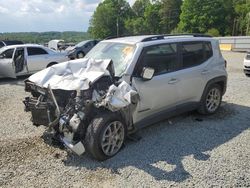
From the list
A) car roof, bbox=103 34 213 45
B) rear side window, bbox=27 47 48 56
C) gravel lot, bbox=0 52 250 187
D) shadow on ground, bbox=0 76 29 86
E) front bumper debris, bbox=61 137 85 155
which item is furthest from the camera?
rear side window, bbox=27 47 48 56

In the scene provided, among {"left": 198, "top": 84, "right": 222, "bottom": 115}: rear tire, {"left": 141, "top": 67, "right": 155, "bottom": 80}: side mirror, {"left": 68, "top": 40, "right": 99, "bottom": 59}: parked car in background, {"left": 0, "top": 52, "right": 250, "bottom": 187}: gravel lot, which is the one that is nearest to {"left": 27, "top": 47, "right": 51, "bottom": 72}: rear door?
{"left": 0, "top": 52, "right": 250, "bottom": 187}: gravel lot

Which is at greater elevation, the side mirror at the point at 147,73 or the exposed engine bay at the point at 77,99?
the side mirror at the point at 147,73

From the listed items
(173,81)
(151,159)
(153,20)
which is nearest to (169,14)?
(153,20)

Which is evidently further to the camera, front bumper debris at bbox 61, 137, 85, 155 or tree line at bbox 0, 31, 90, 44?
tree line at bbox 0, 31, 90, 44

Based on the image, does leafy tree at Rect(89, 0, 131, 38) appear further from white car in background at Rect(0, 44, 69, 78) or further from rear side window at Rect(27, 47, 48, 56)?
white car in background at Rect(0, 44, 69, 78)

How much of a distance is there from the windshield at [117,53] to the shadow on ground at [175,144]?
4.22ft

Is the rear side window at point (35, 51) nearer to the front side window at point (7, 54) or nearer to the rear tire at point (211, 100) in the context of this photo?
the front side window at point (7, 54)

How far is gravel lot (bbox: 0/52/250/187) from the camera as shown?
413 cm

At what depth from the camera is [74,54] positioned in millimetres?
23000

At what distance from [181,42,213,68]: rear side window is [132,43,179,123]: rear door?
0.25 meters

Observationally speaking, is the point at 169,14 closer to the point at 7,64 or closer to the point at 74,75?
the point at 7,64

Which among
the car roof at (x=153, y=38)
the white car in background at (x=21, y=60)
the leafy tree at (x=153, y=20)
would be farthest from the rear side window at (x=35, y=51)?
the leafy tree at (x=153, y=20)

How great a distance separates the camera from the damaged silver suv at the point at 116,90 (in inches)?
181

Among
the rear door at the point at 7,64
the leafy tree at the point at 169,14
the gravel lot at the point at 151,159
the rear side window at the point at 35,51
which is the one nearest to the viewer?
the gravel lot at the point at 151,159
